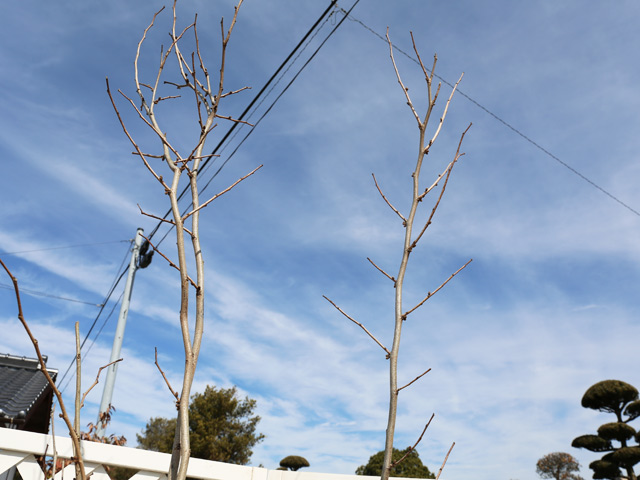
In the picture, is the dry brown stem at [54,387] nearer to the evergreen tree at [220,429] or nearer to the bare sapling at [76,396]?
the bare sapling at [76,396]

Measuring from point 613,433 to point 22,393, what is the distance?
49.6 ft

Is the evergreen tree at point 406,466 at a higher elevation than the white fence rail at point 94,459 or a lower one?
higher

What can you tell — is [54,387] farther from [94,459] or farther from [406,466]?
[406,466]

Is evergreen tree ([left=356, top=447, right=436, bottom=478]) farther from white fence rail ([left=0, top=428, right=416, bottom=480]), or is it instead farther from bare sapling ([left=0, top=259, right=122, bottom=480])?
bare sapling ([left=0, top=259, right=122, bottom=480])

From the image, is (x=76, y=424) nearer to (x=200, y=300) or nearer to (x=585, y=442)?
(x=200, y=300)

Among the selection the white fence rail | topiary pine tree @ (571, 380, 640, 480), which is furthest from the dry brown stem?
topiary pine tree @ (571, 380, 640, 480)

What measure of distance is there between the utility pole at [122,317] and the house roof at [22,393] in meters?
1.72

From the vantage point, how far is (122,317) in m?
8.73

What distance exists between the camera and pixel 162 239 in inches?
324

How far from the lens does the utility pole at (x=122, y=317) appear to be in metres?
7.97

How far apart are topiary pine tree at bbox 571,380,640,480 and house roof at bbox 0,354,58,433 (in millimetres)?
14198

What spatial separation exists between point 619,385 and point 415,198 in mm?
15764

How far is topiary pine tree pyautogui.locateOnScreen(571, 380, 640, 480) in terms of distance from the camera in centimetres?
1278

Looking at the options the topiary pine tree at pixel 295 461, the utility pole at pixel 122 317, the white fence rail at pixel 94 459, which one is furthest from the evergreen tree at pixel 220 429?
the white fence rail at pixel 94 459
